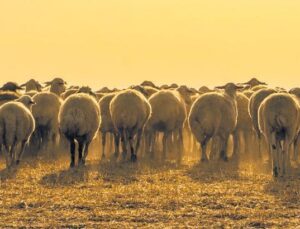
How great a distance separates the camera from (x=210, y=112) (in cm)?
2056

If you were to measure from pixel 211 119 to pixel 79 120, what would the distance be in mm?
4243

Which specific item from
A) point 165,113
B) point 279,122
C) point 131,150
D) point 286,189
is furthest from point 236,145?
point 286,189

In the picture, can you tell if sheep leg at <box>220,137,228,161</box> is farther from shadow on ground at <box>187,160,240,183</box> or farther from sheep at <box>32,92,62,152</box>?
sheep at <box>32,92,62,152</box>

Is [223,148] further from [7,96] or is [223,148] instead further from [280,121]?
[7,96]

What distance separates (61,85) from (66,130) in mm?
9136

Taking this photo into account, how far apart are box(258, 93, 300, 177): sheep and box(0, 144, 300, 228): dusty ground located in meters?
0.57

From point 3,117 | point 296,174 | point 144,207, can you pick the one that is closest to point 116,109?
point 3,117

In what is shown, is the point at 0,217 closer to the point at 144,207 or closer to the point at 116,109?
the point at 144,207

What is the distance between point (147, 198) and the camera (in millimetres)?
13492

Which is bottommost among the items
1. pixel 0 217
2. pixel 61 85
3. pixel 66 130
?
pixel 0 217

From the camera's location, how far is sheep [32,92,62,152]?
893 inches

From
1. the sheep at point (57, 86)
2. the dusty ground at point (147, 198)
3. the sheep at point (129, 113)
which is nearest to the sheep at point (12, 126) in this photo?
the dusty ground at point (147, 198)

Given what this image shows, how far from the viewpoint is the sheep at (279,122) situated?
16.7 meters

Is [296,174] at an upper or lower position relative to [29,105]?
lower
